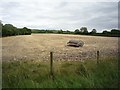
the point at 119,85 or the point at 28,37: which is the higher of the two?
the point at 28,37

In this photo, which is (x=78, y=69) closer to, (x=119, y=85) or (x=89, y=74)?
(x=89, y=74)

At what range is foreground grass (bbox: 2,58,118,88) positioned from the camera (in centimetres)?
636

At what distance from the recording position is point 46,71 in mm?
8016

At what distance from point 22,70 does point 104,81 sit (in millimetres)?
2869

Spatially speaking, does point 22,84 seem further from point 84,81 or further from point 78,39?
point 78,39

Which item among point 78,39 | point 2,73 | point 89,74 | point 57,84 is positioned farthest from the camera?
point 78,39

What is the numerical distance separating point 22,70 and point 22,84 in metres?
1.63

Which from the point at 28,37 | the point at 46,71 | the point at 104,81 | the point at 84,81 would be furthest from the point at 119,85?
the point at 28,37

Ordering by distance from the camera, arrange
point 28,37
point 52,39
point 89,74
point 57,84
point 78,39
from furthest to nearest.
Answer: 1. point 52,39
2. point 78,39
3. point 28,37
4. point 89,74
5. point 57,84

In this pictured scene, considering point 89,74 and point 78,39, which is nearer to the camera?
point 89,74

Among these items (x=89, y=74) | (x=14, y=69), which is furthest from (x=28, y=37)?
(x=89, y=74)

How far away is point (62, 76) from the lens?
7.31 metres

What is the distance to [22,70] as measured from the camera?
26.5ft

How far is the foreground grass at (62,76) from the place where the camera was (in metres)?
6.36
